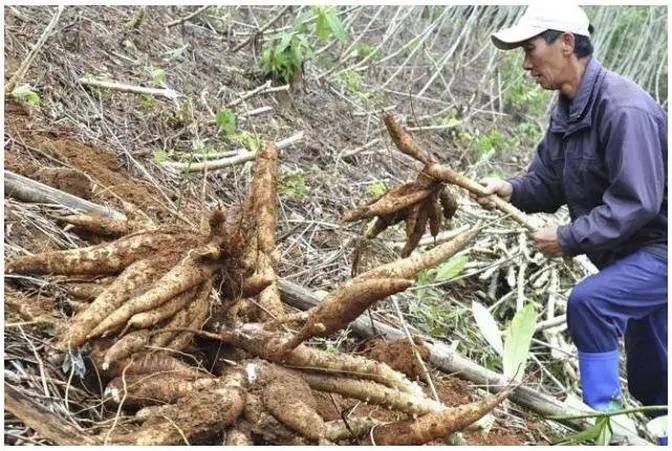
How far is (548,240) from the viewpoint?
2480 millimetres

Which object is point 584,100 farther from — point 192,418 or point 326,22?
point 326,22

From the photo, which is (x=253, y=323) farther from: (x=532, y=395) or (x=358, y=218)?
(x=532, y=395)

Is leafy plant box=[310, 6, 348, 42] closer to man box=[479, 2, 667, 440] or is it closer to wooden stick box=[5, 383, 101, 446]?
man box=[479, 2, 667, 440]

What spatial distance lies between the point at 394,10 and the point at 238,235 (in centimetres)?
642

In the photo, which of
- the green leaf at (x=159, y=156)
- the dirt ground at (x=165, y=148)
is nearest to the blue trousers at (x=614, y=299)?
the dirt ground at (x=165, y=148)

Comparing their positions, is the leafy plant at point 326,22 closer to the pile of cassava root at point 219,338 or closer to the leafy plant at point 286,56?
the leafy plant at point 286,56

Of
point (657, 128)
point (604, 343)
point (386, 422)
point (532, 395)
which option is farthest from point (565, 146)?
point (386, 422)

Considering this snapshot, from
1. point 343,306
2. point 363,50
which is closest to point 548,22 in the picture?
point 343,306

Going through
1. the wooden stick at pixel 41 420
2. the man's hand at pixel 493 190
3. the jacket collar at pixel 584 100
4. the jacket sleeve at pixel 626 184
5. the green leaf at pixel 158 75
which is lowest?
the wooden stick at pixel 41 420

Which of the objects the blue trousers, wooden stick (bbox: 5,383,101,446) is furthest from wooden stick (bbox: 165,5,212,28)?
wooden stick (bbox: 5,383,101,446)

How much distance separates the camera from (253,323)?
2.08m

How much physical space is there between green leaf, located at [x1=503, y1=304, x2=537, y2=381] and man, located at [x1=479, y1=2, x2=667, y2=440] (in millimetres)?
223

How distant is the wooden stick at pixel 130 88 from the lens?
160 inches

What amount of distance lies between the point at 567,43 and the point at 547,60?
87mm
